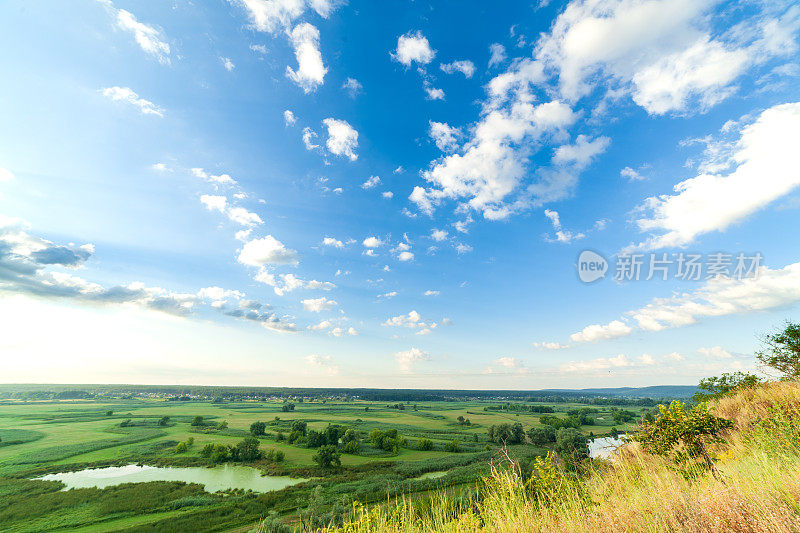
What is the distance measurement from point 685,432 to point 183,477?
321ft

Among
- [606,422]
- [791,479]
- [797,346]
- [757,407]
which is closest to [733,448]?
[757,407]

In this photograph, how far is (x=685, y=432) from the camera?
37.3 ft

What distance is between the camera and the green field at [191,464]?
50.1 metres

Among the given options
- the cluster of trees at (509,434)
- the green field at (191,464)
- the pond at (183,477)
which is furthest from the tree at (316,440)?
the cluster of trees at (509,434)

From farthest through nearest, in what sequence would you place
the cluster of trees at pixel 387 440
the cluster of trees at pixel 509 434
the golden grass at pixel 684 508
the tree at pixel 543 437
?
1. the cluster of trees at pixel 387 440
2. the cluster of trees at pixel 509 434
3. the tree at pixel 543 437
4. the golden grass at pixel 684 508

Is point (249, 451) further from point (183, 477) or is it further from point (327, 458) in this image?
point (327, 458)

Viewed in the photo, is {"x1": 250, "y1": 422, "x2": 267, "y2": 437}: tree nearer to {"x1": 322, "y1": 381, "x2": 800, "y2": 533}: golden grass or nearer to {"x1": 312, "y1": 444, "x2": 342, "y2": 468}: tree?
{"x1": 312, "y1": 444, "x2": 342, "y2": 468}: tree

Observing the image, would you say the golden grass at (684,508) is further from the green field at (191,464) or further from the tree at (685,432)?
the green field at (191,464)

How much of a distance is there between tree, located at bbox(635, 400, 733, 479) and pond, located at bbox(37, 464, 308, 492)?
74.4 m

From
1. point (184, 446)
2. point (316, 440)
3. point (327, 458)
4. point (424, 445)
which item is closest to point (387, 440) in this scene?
point (424, 445)

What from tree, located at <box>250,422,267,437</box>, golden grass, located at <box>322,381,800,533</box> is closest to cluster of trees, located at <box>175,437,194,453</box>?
tree, located at <box>250,422,267,437</box>

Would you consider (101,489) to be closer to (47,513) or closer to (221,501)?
(47,513)

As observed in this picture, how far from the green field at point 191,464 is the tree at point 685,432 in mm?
1572

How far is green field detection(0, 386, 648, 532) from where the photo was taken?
164ft
